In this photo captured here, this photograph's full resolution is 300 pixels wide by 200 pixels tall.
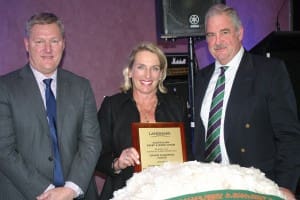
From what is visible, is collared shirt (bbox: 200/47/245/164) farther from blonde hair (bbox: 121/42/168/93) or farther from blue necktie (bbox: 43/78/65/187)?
blue necktie (bbox: 43/78/65/187)

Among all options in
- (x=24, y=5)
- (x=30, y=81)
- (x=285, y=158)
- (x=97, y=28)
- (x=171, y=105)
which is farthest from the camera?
(x=97, y=28)

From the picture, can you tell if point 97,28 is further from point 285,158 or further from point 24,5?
point 285,158

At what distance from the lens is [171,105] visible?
2.86m

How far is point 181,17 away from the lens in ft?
12.8

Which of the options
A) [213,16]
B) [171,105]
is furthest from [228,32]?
[171,105]

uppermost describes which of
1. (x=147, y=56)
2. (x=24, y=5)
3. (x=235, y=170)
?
(x=24, y=5)

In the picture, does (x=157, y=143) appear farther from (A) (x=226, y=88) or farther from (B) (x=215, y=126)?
(A) (x=226, y=88)

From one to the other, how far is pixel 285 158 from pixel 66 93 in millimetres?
1437

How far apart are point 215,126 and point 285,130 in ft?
1.51

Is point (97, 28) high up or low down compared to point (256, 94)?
up

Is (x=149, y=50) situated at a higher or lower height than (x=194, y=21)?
lower

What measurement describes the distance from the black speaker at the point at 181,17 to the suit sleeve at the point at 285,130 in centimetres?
173

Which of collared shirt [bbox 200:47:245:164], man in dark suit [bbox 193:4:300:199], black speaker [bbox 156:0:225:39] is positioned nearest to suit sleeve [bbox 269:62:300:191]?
man in dark suit [bbox 193:4:300:199]

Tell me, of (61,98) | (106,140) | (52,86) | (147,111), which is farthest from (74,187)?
(147,111)
